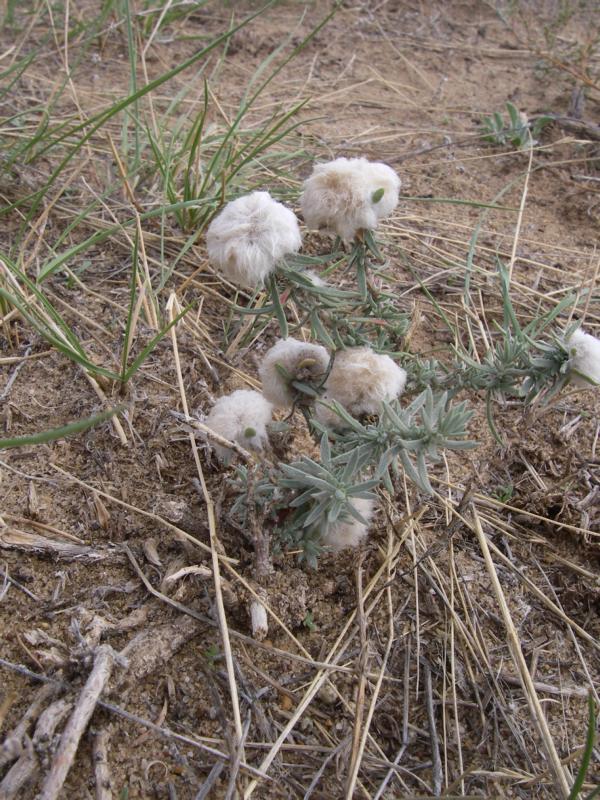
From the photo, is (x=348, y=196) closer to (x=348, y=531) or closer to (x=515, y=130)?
(x=348, y=531)

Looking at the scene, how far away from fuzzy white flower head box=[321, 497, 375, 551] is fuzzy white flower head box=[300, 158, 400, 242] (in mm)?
751

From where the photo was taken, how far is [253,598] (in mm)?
1798

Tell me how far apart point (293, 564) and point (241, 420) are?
1.48ft

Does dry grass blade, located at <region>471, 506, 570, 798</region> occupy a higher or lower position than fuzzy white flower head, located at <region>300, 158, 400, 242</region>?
lower

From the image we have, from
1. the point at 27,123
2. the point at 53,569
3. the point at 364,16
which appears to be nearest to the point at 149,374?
the point at 53,569

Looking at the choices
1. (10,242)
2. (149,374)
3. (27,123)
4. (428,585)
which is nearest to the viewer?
(428,585)

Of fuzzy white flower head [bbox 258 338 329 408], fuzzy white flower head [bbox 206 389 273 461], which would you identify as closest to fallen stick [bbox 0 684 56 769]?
fuzzy white flower head [bbox 206 389 273 461]

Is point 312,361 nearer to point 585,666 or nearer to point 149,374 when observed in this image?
point 149,374

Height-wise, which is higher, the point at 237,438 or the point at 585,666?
the point at 237,438

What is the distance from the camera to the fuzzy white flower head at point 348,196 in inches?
63.7

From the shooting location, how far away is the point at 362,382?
5.59ft

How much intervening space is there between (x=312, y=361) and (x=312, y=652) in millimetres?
789

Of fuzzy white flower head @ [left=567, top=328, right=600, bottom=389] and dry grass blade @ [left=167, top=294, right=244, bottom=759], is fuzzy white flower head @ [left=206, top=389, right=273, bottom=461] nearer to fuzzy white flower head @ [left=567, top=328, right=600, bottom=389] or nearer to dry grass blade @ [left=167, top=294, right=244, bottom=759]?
dry grass blade @ [left=167, top=294, right=244, bottom=759]

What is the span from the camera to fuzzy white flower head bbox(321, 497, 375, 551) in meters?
1.86
